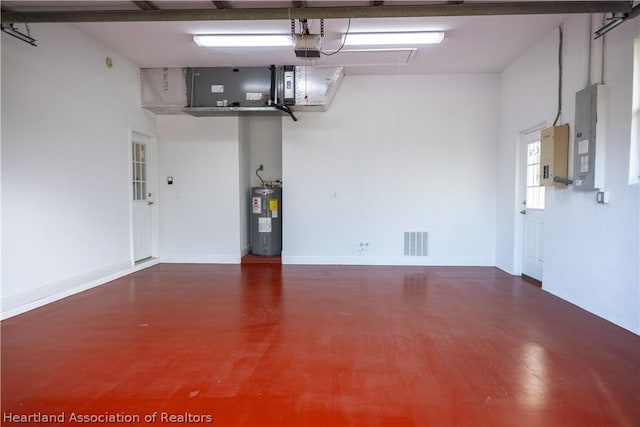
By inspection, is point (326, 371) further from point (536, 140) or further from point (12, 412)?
point (536, 140)

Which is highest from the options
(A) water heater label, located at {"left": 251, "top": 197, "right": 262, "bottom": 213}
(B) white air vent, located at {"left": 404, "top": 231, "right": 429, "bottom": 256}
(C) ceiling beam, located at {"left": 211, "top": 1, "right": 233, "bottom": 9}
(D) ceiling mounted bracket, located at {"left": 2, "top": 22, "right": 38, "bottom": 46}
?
(C) ceiling beam, located at {"left": 211, "top": 1, "right": 233, "bottom": 9}

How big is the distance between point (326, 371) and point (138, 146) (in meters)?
4.65

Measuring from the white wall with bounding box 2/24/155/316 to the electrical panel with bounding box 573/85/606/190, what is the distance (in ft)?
17.6

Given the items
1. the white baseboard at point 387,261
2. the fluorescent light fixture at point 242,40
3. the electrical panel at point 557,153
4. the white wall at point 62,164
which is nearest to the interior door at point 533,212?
the electrical panel at point 557,153

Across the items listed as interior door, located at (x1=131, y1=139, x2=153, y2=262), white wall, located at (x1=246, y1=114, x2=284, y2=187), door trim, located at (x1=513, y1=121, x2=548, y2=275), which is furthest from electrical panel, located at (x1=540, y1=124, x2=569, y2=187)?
interior door, located at (x1=131, y1=139, x2=153, y2=262)

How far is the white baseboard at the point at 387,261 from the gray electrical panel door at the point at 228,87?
2.49 m

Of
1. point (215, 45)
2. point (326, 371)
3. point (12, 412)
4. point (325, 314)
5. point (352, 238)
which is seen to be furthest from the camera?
point (352, 238)

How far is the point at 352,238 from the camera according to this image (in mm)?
5461

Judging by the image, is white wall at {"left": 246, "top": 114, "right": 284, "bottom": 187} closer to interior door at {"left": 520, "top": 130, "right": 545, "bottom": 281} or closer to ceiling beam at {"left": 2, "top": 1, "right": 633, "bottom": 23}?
ceiling beam at {"left": 2, "top": 1, "right": 633, "bottom": 23}

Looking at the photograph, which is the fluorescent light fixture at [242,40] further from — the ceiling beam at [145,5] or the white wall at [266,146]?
the white wall at [266,146]

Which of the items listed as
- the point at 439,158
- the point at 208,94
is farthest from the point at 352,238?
the point at 208,94

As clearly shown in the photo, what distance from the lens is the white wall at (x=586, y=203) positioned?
2.84 metres

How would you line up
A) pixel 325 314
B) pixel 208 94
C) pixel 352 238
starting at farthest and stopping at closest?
pixel 352 238 < pixel 208 94 < pixel 325 314

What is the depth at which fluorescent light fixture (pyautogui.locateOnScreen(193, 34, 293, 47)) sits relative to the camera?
3.90 metres
